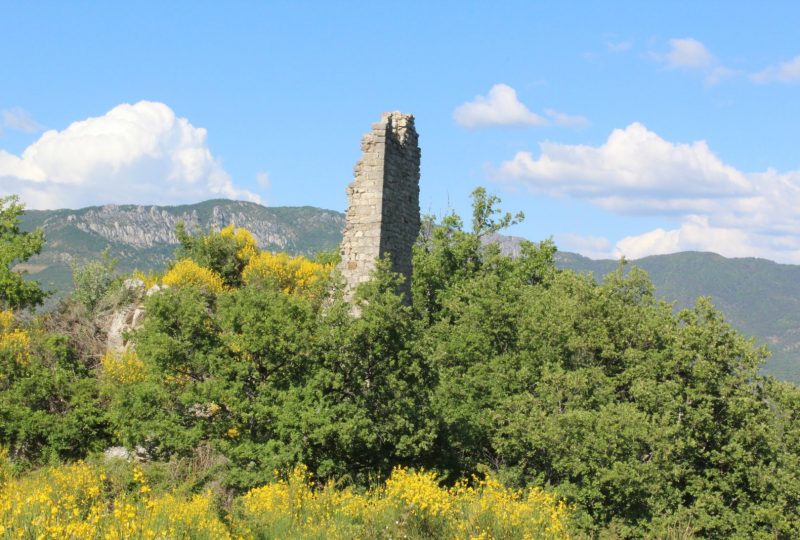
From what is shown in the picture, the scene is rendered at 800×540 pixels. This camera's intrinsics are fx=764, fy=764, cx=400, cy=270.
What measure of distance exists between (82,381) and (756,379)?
17.9m

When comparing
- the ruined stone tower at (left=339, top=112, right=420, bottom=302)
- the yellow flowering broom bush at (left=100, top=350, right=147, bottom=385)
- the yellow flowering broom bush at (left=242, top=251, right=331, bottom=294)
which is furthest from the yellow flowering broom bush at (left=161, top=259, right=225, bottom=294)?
the ruined stone tower at (left=339, top=112, right=420, bottom=302)

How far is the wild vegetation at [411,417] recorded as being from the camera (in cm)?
1320

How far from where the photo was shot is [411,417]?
16594mm

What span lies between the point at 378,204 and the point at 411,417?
6.03 meters

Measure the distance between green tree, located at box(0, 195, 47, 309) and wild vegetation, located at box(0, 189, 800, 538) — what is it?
7.30 metres

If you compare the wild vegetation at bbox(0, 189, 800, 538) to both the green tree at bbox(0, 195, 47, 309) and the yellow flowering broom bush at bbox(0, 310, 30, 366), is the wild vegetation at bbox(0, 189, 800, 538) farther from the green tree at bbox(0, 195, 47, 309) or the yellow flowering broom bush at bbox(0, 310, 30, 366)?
the green tree at bbox(0, 195, 47, 309)

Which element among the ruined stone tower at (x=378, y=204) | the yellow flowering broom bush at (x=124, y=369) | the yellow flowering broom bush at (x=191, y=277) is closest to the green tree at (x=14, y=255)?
the yellow flowering broom bush at (x=191, y=277)

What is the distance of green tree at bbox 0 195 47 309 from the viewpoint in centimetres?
3120

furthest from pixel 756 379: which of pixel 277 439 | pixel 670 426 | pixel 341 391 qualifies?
pixel 277 439

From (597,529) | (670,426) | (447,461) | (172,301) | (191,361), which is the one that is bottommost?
(597,529)

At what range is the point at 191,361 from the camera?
1622 centimetres

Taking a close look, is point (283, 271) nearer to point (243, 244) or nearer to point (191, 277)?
point (191, 277)

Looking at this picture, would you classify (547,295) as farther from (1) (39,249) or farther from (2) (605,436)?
(1) (39,249)

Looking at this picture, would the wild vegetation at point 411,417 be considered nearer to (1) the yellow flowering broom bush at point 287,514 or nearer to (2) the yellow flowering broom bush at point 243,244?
(1) the yellow flowering broom bush at point 287,514
